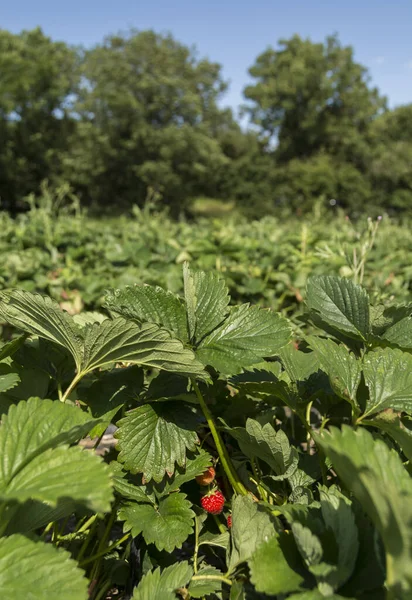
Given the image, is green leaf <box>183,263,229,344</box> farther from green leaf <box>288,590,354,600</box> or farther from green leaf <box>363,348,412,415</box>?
green leaf <box>288,590,354,600</box>

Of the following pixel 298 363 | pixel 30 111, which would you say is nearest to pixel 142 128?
pixel 30 111

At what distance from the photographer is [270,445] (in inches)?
29.8

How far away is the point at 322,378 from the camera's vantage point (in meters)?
0.91

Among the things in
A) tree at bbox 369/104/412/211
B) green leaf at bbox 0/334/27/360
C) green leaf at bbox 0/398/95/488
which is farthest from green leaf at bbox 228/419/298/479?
tree at bbox 369/104/412/211

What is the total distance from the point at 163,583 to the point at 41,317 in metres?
0.36

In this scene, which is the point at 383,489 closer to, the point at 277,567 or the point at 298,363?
the point at 277,567

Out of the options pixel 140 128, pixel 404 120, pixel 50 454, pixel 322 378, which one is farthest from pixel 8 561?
pixel 404 120

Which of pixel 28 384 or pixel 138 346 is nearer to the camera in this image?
pixel 138 346

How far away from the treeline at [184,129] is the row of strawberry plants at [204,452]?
28.9 meters

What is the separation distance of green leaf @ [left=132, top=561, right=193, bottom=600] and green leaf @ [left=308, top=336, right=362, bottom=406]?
293 millimetres

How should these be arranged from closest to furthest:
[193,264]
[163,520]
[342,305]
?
[163,520]
[342,305]
[193,264]

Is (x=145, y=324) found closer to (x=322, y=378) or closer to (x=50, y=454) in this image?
(x=50, y=454)

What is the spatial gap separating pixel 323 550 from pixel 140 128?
31.6 m

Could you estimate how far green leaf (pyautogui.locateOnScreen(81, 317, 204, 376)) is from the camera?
2.30ft
